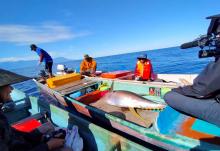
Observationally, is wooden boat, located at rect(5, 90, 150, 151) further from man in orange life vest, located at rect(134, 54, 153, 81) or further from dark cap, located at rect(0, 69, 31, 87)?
man in orange life vest, located at rect(134, 54, 153, 81)

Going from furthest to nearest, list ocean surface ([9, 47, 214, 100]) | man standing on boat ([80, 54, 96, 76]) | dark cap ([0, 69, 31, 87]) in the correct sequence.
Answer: ocean surface ([9, 47, 214, 100]) < man standing on boat ([80, 54, 96, 76]) < dark cap ([0, 69, 31, 87])

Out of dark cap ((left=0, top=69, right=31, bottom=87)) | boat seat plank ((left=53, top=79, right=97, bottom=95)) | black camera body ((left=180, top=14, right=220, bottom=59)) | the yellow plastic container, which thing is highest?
black camera body ((left=180, top=14, right=220, bottom=59))

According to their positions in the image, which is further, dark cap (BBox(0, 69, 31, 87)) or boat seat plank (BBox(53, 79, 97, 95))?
boat seat plank (BBox(53, 79, 97, 95))

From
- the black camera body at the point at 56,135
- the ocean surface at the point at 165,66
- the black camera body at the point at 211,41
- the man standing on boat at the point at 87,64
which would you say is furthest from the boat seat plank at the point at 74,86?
the black camera body at the point at 211,41

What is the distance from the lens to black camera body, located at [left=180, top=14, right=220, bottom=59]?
2291mm

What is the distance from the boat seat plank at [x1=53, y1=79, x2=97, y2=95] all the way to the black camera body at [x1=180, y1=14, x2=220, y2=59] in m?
5.68

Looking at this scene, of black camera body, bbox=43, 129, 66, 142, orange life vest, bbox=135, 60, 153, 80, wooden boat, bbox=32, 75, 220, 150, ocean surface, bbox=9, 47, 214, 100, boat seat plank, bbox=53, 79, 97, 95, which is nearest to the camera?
wooden boat, bbox=32, 75, 220, 150

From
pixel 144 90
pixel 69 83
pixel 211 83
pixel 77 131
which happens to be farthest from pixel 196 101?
pixel 69 83

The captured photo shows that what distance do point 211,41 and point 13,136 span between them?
306 centimetres

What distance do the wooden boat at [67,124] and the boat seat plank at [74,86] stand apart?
1223mm

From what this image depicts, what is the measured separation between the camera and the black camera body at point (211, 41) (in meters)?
2.29

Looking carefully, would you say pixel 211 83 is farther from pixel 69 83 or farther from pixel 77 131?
pixel 69 83

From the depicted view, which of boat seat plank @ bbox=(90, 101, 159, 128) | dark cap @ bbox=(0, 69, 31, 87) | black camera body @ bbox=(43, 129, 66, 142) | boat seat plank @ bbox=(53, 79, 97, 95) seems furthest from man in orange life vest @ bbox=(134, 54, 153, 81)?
dark cap @ bbox=(0, 69, 31, 87)

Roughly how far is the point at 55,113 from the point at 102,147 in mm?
1976
